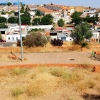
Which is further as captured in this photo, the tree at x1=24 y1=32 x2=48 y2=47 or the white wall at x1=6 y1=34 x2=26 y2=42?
the white wall at x1=6 y1=34 x2=26 y2=42

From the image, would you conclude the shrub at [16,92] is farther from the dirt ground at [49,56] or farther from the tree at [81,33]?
the tree at [81,33]

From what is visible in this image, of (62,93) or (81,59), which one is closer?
(62,93)

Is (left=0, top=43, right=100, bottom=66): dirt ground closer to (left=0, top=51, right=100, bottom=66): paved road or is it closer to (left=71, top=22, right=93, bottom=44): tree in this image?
(left=0, top=51, right=100, bottom=66): paved road

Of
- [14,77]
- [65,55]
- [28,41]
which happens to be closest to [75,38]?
[28,41]

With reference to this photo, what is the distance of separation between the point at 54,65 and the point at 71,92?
3.39 m

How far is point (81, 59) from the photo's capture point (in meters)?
13.7

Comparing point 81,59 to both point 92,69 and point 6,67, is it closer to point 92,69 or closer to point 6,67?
point 92,69

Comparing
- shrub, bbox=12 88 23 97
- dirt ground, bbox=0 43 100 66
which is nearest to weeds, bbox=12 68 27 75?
dirt ground, bbox=0 43 100 66

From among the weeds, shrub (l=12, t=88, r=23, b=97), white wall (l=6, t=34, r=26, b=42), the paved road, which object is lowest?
white wall (l=6, t=34, r=26, b=42)

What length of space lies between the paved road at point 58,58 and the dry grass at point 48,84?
1470mm

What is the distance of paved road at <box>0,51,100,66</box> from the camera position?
13156mm

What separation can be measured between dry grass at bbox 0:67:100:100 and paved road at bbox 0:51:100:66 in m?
1.47

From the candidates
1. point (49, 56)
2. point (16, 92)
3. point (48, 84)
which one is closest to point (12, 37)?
point (49, 56)

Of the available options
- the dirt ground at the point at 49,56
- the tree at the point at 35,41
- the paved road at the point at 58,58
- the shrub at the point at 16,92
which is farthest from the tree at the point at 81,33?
the shrub at the point at 16,92
